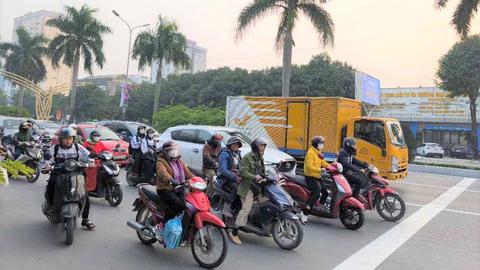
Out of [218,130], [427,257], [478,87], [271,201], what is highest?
[478,87]

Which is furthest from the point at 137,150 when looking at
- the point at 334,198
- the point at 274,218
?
the point at 274,218

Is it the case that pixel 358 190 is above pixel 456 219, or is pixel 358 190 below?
above

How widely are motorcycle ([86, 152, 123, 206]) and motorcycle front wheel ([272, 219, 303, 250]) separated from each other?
11.5 ft

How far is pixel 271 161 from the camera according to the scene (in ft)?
33.6

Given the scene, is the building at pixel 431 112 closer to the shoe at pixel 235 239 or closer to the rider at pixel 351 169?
the rider at pixel 351 169

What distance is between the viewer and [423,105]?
3916 cm

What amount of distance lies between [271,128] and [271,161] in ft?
13.5

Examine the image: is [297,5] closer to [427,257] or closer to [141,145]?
[141,145]

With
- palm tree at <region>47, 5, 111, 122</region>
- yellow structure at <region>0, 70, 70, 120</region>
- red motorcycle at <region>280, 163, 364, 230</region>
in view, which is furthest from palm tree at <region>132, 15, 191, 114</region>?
red motorcycle at <region>280, 163, 364, 230</region>

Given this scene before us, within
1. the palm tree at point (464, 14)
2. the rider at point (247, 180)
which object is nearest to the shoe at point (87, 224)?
the rider at point (247, 180)

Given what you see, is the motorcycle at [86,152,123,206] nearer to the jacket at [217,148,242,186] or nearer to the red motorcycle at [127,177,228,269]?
the jacket at [217,148,242,186]

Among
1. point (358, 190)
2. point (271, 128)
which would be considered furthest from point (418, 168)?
point (358, 190)

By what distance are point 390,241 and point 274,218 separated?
1.86 m

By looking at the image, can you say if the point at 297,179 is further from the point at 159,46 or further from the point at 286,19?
the point at 159,46
